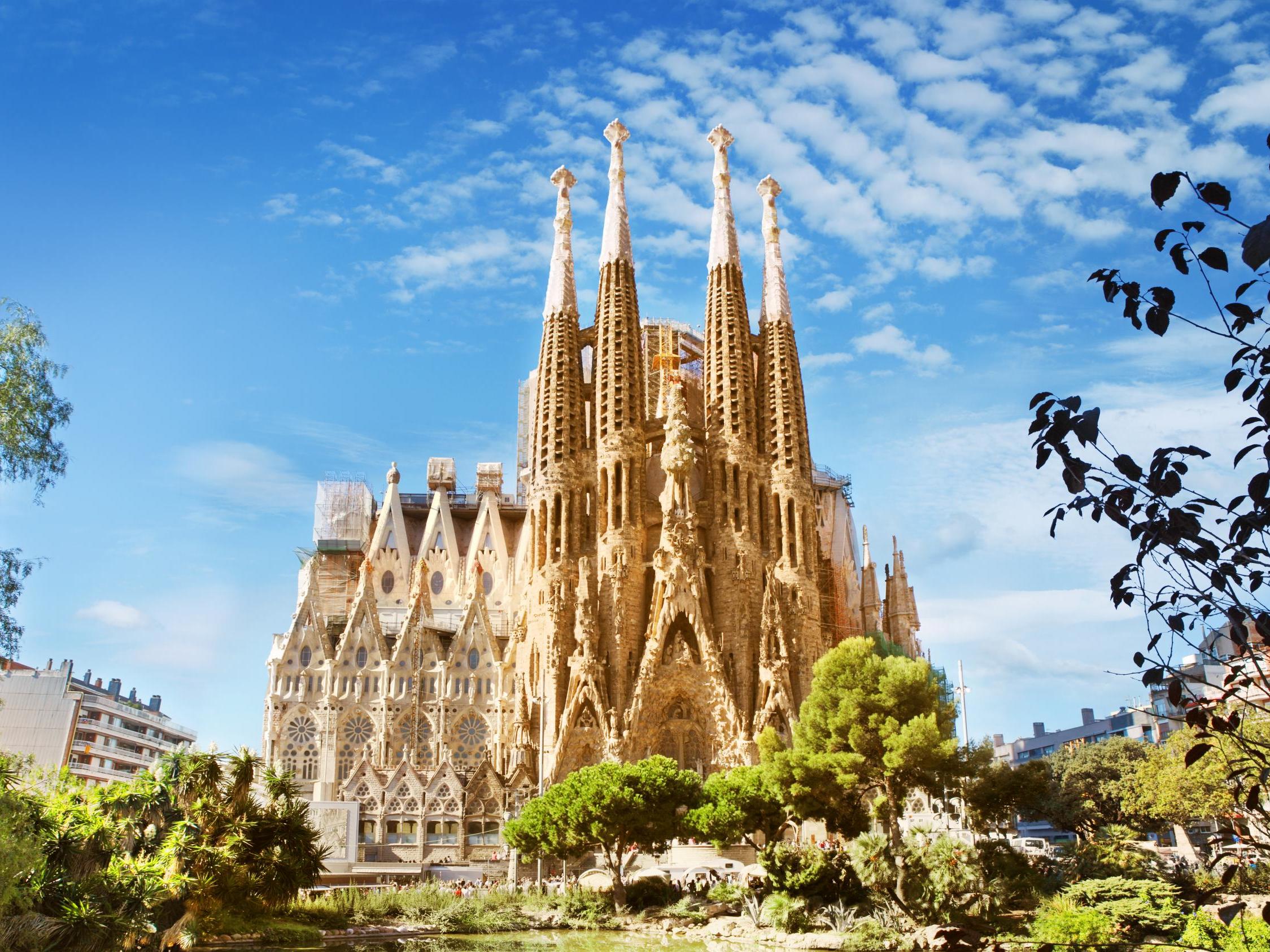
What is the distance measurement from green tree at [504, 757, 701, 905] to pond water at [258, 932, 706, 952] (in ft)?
9.76

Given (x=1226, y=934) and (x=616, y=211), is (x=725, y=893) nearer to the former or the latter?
(x=1226, y=934)

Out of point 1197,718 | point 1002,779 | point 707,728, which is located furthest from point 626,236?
point 1197,718

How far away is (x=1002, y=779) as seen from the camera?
102 ft

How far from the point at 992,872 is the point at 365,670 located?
3146 centimetres

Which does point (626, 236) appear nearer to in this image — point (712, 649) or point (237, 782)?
A: point (712, 649)

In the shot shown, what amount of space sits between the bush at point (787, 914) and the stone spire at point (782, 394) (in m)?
25.2

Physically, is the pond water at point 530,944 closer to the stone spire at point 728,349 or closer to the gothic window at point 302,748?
the gothic window at point 302,748

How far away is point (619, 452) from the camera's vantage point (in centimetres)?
4909

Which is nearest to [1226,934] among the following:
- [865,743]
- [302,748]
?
[865,743]

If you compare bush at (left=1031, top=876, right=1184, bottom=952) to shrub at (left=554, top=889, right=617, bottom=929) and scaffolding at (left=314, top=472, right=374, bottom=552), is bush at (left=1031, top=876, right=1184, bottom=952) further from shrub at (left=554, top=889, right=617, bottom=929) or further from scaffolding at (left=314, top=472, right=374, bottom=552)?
scaffolding at (left=314, top=472, right=374, bottom=552)

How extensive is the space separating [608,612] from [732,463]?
8.97 meters

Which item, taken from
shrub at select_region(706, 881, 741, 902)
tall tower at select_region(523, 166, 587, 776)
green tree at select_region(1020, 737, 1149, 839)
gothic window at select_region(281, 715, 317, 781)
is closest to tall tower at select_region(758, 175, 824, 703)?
tall tower at select_region(523, 166, 587, 776)

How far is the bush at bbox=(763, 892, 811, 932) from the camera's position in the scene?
26.3m

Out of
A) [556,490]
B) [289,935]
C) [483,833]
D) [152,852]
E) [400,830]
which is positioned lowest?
[289,935]
